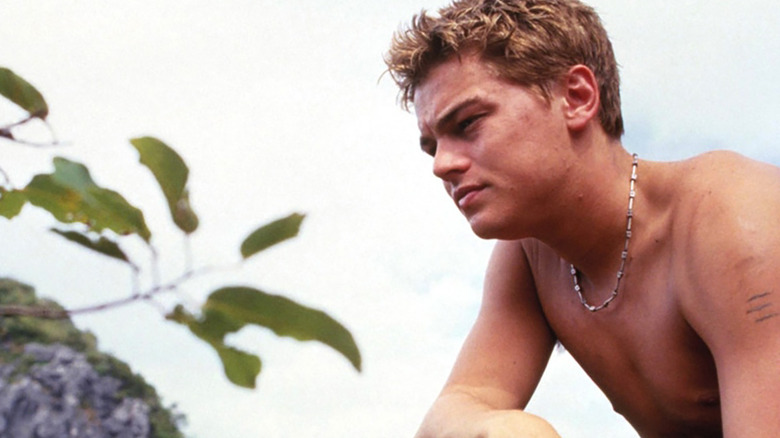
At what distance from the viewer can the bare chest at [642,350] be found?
1834mm

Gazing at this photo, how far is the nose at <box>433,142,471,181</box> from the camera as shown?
179 centimetres

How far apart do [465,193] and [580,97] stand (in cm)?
33

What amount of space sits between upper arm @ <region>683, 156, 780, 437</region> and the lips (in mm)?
419

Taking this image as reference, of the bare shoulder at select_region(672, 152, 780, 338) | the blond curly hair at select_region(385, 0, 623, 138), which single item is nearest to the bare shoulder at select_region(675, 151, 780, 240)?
the bare shoulder at select_region(672, 152, 780, 338)

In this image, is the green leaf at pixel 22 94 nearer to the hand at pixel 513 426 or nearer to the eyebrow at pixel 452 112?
the hand at pixel 513 426

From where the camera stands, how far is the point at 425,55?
1.93m

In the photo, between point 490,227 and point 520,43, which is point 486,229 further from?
point 520,43

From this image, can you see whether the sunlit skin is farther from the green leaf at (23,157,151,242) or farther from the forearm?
the green leaf at (23,157,151,242)

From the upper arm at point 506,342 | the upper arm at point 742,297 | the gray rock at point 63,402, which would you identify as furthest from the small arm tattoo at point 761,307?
the gray rock at point 63,402

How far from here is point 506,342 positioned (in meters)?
2.07

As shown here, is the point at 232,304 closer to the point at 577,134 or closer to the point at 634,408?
the point at 577,134

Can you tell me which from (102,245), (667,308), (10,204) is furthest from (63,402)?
(102,245)

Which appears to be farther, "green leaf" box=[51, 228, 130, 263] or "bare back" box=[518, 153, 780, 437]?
"bare back" box=[518, 153, 780, 437]

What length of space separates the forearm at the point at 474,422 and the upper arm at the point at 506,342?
0.18 feet
